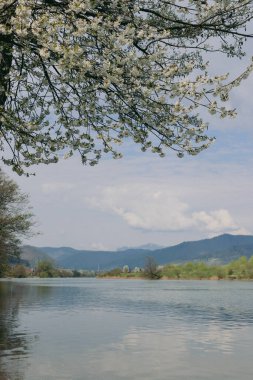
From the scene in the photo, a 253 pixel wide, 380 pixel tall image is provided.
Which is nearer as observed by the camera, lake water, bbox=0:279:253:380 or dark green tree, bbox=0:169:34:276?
lake water, bbox=0:279:253:380

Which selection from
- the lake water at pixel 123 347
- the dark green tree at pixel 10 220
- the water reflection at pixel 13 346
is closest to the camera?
the water reflection at pixel 13 346

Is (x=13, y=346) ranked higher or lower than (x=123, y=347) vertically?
higher

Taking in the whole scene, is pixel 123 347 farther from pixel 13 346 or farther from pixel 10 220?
pixel 10 220

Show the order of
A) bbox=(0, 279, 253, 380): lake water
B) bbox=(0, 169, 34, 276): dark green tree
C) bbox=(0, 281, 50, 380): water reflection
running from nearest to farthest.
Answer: bbox=(0, 281, 50, 380): water reflection → bbox=(0, 279, 253, 380): lake water → bbox=(0, 169, 34, 276): dark green tree

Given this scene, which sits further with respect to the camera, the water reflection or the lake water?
the lake water

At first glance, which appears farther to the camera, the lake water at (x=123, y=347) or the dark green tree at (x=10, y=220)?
the dark green tree at (x=10, y=220)

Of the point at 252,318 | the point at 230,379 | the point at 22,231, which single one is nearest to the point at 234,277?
the point at 22,231

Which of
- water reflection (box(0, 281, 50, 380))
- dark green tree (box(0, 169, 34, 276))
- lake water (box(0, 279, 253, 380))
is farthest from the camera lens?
dark green tree (box(0, 169, 34, 276))

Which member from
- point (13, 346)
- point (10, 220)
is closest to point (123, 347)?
point (13, 346)

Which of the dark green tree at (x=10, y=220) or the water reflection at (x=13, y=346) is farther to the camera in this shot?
the dark green tree at (x=10, y=220)

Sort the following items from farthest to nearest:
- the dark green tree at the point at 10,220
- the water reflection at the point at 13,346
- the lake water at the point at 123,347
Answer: the dark green tree at the point at 10,220 → the lake water at the point at 123,347 → the water reflection at the point at 13,346

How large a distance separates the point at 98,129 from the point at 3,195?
50926mm

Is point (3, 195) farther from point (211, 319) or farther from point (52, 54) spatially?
point (52, 54)

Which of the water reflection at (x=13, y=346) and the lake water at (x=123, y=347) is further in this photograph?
the lake water at (x=123, y=347)
